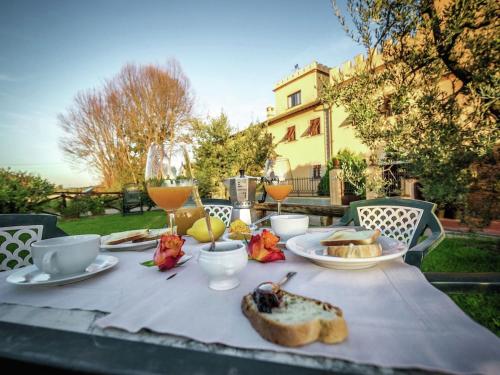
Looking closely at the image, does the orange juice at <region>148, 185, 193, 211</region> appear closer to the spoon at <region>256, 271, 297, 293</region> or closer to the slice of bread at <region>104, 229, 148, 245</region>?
the slice of bread at <region>104, 229, 148, 245</region>

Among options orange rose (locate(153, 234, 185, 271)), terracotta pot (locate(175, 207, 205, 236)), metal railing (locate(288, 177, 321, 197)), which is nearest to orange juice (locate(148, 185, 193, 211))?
terracotta pot (locate(175, 207, 205, 236))

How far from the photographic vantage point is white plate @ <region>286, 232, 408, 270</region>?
0.72m

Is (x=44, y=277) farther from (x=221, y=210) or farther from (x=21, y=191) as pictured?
(x=21, y=191)

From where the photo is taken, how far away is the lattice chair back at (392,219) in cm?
175

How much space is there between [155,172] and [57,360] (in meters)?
0.96

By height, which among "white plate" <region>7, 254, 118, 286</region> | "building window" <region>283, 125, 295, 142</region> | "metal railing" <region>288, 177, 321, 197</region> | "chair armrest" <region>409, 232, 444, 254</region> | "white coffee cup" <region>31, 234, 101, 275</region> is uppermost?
"building window" <region>283, 125, 295, 142</region>

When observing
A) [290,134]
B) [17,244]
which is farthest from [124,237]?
[290,134]

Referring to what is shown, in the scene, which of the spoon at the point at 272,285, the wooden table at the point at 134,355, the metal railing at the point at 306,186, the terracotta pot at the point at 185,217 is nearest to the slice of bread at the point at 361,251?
the spoon at the point at 272,285

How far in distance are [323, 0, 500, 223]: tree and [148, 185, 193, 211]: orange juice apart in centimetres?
306

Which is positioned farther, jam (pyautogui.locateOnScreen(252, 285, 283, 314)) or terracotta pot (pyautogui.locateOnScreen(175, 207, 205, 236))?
terracotta pot (pyautogui.locateOnScreen(175, 207, 205, 236))

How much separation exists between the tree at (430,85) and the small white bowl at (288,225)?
274cm

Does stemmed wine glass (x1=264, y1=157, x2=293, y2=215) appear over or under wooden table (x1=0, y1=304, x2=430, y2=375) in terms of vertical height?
over

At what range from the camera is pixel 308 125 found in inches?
586

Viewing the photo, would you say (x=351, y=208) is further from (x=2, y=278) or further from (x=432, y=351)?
(x=2, y=278)
